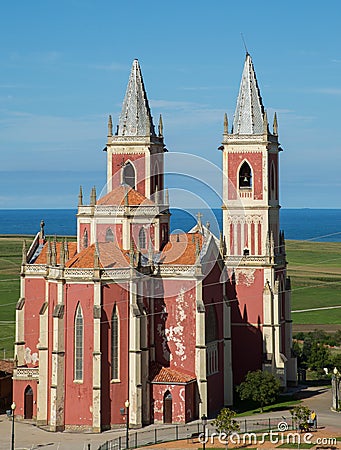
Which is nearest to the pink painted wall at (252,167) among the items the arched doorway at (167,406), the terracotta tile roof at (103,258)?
the terracotta tile roof at (103,258)

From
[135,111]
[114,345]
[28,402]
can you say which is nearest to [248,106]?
[135,111]

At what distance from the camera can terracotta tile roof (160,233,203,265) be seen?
61688 millimetres

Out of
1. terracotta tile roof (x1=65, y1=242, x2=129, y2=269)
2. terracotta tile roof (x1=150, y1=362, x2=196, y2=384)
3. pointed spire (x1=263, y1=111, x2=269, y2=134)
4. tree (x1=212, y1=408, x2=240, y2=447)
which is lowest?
tree (x1=212, y1=408, x2=240, y2=447)

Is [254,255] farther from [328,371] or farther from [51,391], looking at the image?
[51,391]

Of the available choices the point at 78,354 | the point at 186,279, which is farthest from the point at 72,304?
the point at 186,279

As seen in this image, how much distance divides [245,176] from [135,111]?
28.0 feet

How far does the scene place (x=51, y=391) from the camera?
58000 mm

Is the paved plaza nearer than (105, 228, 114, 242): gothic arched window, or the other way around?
the paved plaza

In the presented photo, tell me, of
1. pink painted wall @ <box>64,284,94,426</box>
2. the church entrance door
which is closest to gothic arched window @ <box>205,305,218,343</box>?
pink painted wall @ <box>64,284,94,426</box>

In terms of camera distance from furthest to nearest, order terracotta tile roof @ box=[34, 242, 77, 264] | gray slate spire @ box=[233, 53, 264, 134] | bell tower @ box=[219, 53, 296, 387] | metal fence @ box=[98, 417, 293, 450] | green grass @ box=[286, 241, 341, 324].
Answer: green grass @ box=[286, 241, 341, 324], gray slate spire @ box=[233, 53, 264, 134], bell tower @ box=[219, 53, 296, 387], terracotta tile roof @ box=[34, 242, 77, 264], metal fence @ box=[98, 417, 293, 450]

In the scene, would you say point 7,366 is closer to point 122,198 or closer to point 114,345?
point 114,345

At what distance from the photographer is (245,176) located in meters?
70.1

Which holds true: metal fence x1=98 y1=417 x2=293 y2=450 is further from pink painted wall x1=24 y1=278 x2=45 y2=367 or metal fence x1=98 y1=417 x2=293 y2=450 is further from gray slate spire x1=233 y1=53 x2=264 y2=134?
gray slate spire x1=233 y1=53 x2=264 y2=134

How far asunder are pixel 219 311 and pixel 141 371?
8.18 m
